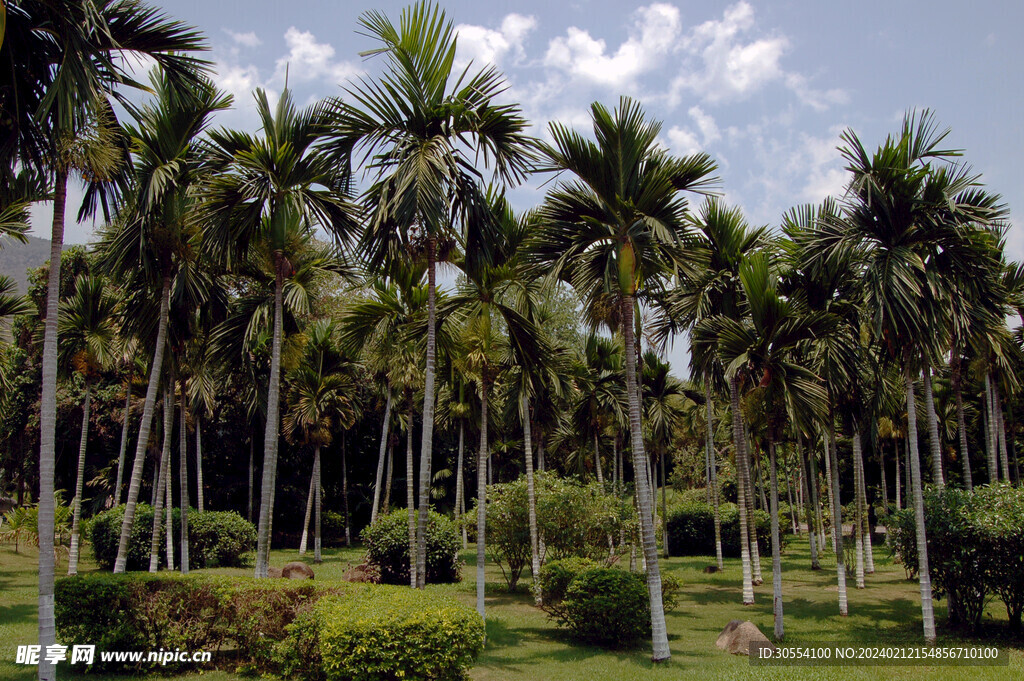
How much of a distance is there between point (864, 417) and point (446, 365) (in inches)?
424

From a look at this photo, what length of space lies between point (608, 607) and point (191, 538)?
53.3 feet

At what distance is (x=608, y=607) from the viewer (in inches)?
473

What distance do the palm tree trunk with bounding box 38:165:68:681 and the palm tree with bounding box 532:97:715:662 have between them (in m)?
7.09

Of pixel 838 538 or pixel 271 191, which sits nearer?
pixel 271 191

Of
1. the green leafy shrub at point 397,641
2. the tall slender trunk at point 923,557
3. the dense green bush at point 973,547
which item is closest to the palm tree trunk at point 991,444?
the dense green bush at point 973,547

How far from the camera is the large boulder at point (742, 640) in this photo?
1176 centimetres

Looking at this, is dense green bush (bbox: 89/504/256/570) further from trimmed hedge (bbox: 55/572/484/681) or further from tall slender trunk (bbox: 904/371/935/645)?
tall slender trunk (bbox: 904/371/935/645)

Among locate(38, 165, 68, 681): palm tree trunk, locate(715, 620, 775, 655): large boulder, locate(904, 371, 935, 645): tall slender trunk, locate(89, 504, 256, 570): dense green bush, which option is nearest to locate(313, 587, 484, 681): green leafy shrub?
locate(38, 165, 68, 681): palm tree trunk

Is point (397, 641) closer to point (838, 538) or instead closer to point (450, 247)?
point (450, 247)

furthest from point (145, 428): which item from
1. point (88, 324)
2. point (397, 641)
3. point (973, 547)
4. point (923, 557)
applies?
point (973, 547)

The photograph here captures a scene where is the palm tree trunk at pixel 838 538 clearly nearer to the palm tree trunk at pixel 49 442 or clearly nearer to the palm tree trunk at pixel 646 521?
the palm tree trunk at pixel 646 521

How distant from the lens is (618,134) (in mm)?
11141

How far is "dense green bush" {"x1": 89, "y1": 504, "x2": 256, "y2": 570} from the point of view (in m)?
20.9

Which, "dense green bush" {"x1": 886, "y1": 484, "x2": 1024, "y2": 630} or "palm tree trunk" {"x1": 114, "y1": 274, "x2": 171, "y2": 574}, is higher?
"palm tree trunk" {"x1": 114, "y1": 274, "x2": 171, "y2": 574}
